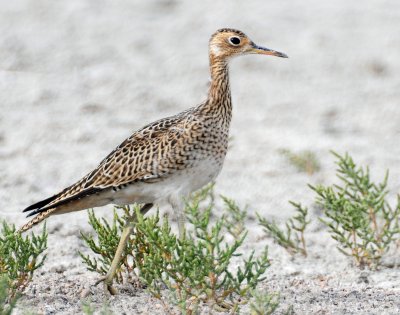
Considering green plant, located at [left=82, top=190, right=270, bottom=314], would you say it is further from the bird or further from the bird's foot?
the bird

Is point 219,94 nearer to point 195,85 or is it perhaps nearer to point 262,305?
point 262,305

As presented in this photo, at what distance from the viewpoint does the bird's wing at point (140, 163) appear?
5.77 m

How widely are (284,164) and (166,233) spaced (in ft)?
13.4

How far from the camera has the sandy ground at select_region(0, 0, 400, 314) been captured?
6633 mm

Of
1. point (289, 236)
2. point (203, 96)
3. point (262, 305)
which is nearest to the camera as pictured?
point (262, 305)

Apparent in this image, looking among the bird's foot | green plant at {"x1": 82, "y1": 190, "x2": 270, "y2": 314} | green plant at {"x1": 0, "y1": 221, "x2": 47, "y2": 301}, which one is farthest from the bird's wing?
green plant at {"x1": 82, "y1": 190, "x2": 270, "y2": 314}

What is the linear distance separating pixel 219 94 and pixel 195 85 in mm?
4510

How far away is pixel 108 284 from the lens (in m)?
5.72

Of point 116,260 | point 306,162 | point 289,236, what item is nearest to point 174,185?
point 116,260

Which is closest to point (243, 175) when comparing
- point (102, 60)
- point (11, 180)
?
point (11, 180)

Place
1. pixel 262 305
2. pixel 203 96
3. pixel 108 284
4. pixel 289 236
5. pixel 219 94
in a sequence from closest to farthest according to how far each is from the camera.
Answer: pixel 262 305, pixel 108 284, pixel 219 94, pixel 289 236, pixel 203 96

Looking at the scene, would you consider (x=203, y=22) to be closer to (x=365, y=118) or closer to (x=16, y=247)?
(x=365, y=118)

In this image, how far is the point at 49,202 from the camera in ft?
19.1

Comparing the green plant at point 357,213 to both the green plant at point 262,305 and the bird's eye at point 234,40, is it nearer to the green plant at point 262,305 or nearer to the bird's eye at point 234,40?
the bird's eye at point 234,40
